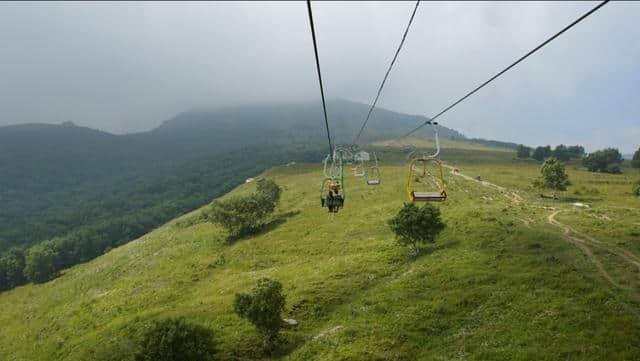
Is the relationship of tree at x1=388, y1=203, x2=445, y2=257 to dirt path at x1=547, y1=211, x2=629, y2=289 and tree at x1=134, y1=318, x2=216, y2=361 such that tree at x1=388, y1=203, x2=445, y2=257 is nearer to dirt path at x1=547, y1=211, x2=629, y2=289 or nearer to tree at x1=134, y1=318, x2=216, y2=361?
dirt path at x1=547, y1=211, x2=629, y2=289

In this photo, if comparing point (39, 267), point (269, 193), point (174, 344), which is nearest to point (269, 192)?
point (269, 193)

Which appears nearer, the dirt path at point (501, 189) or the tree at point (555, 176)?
the tree at point (555, 176)

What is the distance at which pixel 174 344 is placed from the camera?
3438 cm

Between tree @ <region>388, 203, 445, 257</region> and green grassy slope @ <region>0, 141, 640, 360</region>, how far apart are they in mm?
2632

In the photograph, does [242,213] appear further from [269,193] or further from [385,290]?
[385,290]

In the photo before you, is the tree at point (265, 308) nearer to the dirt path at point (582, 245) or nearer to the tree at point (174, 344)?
the tree at point (174, 344)

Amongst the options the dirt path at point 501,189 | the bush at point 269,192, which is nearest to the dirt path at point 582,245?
the dirt path at point 501,189

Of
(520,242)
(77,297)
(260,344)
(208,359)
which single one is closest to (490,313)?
(520,242)

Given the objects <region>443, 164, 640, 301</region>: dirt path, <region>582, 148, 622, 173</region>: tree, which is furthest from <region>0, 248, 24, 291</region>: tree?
<region>582, 148, 622, 173</region>: tree

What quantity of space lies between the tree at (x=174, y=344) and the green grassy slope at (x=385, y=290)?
5066mm

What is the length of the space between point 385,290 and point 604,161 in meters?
140

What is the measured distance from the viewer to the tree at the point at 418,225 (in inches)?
2141

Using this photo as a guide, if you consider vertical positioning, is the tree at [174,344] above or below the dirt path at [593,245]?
below

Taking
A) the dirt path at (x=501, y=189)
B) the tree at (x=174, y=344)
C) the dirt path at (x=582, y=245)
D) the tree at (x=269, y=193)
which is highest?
the dirt path at (x=501, y=189)
